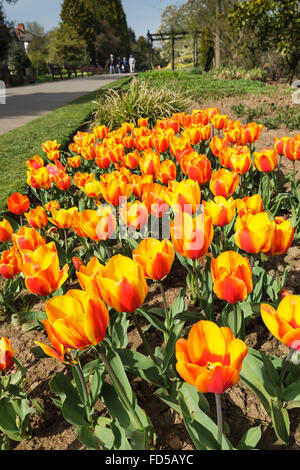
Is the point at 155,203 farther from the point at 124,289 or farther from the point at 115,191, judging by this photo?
the point at 124,289

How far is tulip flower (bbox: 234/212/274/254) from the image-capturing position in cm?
132

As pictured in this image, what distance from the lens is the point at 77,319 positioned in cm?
94

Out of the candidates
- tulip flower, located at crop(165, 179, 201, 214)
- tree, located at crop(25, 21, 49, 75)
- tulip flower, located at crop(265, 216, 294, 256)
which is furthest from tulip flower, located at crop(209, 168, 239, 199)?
tree, located at crop(25, 21, 49, 75)

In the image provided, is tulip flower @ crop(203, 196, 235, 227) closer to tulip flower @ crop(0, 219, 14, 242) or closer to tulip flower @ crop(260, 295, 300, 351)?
tulip flower @ crop(260, 295, 300, 351)

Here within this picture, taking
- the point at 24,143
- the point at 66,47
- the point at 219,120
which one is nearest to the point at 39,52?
the point at 66,47

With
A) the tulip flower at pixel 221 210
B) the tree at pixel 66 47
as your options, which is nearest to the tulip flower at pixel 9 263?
the tulip flower at pixel 221 210

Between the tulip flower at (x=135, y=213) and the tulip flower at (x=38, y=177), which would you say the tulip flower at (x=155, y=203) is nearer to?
the tulip flower at (x=135, y=213)

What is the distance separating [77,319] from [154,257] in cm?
40

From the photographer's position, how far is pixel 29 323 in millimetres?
1742

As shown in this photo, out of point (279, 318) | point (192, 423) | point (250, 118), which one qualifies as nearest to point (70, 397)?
point (192, 423)

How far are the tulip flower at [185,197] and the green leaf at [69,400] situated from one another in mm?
896

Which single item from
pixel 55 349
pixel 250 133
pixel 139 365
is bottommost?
pixel 139 365

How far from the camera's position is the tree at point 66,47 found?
129ft

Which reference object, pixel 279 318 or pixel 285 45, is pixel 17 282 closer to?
pixel 279 318
